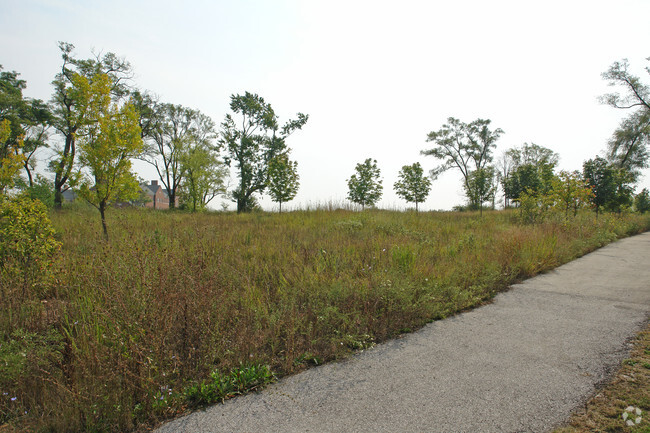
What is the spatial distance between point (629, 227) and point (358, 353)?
19.3 m

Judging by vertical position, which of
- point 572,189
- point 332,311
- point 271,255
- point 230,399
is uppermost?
point 572,189

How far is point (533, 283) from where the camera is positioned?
20.0ft

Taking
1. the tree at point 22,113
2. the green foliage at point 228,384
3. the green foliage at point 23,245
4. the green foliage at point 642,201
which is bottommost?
the green foliage at point 228,384

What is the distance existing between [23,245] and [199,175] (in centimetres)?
3256

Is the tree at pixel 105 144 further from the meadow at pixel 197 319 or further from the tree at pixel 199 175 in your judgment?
the tree at pixel 199 175

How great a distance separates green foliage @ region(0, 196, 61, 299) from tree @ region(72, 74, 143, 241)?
3.25m

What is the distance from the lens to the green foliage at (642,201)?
33.9m

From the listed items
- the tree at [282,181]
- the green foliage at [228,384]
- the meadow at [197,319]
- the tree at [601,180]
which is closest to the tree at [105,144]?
the meadow at [197,319]

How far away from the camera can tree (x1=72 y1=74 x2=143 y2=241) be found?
303 inches

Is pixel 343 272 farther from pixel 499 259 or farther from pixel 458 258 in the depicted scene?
pixel 499 259

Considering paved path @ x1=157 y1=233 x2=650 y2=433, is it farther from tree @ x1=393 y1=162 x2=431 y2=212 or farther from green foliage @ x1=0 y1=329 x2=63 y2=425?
tree @ x1=393 y1=162 x2=431 y2=212

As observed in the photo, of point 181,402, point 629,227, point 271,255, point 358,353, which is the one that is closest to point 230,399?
point 181,402

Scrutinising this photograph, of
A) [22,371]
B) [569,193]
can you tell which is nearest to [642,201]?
[569,193]

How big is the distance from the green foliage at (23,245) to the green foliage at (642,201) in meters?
46.7
